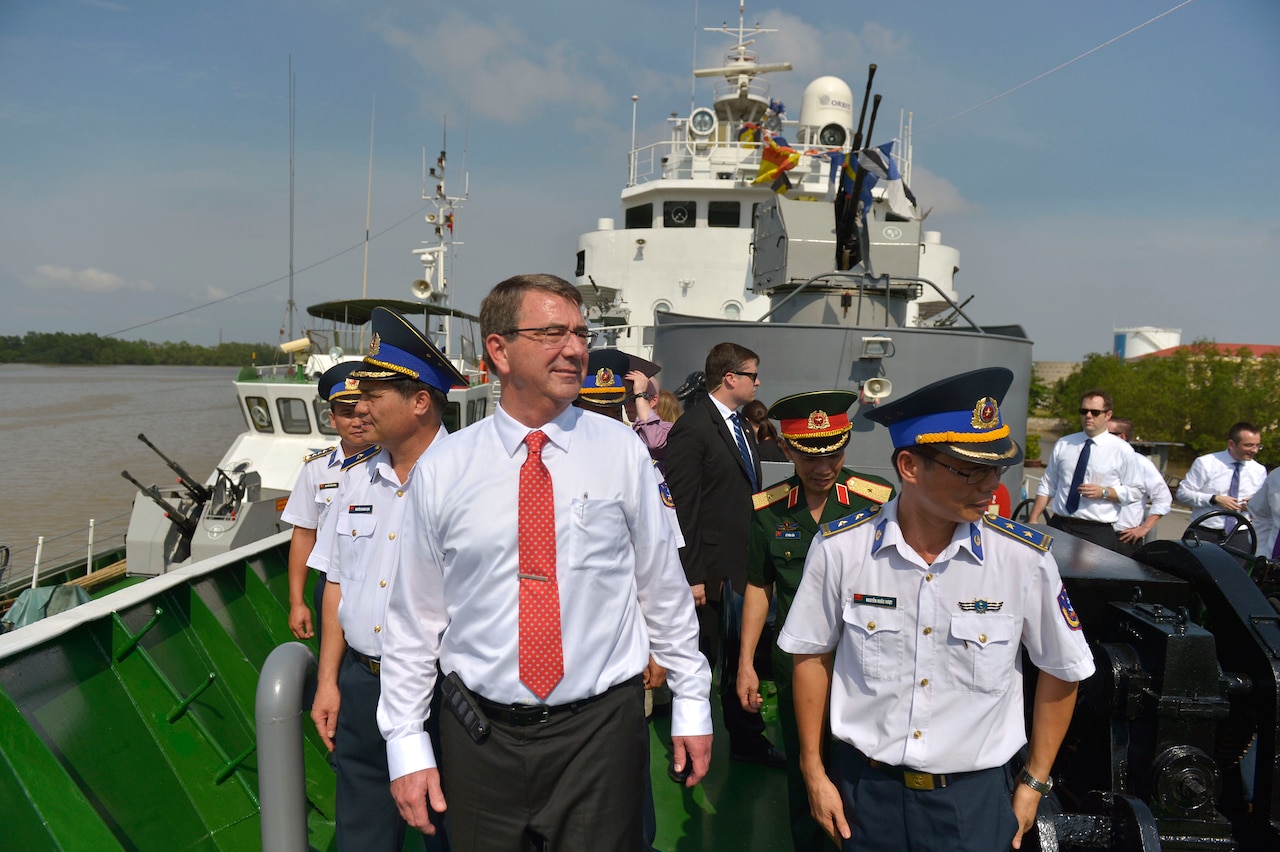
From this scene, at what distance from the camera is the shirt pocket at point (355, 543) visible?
8.03ft

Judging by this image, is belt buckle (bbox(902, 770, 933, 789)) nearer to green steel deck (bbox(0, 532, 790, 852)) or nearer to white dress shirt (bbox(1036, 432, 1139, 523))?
green steel deck (bbox(0, 532, 790, 852))

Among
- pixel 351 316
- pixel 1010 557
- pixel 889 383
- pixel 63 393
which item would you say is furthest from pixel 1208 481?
pixel 63 393

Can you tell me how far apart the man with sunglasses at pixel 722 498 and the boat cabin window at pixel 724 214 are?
12320 mm

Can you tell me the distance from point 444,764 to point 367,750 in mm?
622

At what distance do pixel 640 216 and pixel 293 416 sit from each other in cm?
834

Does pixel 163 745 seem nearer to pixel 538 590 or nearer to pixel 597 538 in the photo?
pixel 538 590

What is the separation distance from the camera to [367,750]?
92.3 inches

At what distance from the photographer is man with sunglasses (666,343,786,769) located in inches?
144

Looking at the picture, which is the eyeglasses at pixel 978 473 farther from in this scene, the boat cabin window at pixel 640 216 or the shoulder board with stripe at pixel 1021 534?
the boat cabin window at pixel 640 216

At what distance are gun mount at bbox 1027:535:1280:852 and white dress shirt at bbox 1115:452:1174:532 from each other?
10.0ft

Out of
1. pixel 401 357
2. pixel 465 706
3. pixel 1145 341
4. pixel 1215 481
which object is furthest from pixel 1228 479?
pixel 1145 341

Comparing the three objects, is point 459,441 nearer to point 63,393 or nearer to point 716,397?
point 716,397

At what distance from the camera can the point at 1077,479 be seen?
5.42 metres

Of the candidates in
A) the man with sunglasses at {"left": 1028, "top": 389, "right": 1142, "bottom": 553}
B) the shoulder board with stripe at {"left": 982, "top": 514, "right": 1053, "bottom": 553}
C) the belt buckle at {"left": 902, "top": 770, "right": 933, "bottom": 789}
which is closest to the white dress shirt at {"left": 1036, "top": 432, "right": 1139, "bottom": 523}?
the man with sunglasses at {"left": 1028, "top": 389, "right": 1142, "bottom": 553}
